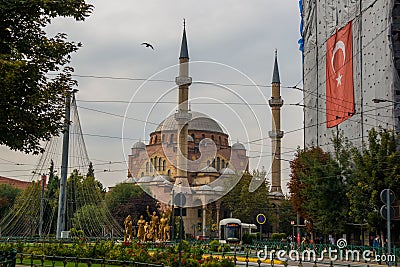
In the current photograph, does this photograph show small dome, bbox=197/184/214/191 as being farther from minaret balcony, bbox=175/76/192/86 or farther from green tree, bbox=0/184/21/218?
green tree, bbox=0/184/21/218

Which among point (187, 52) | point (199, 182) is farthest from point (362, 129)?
point (199, 182)

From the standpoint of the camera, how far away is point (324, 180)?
1348 inches

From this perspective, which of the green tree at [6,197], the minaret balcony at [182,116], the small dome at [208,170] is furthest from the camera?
the small dome at [208,170]

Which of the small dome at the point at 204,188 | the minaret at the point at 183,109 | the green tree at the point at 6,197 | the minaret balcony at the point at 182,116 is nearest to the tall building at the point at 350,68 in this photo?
the minaret at the point at 183,109

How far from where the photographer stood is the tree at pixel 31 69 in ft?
40.0

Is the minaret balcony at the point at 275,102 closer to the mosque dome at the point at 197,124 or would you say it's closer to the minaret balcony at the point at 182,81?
the minaret balcony at the point at 182,81

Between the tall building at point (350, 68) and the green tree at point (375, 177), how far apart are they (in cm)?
142

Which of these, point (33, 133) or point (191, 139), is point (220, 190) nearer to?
point (191, 139)

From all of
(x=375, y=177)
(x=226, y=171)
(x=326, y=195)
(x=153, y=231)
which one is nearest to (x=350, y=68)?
(x=326, y=195)

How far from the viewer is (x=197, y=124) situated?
9381 cm

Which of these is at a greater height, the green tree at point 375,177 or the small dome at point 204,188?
the small dome at point 204,188

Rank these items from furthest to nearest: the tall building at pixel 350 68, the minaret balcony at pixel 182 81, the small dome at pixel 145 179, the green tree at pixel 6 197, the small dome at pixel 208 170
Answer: the small dome at pixel 208 170 → the small dome at pixel 145 179 → the green tree at pixel 6 197 → the minaret balcony at pixel 182 81 → the tall building at pixel 350 68

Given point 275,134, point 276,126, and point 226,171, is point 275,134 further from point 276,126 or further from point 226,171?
point 226,171

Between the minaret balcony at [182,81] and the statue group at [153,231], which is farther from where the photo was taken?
the minaret balcony at [182,81]
